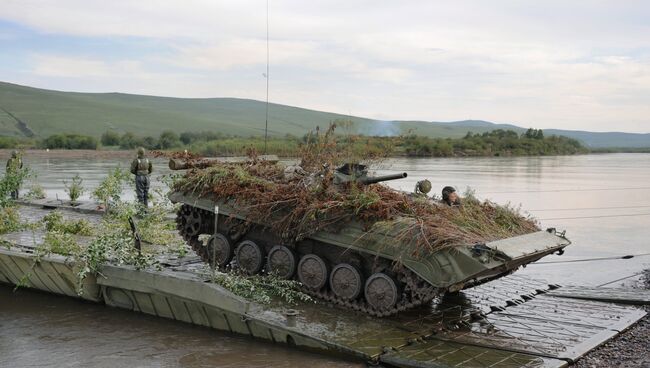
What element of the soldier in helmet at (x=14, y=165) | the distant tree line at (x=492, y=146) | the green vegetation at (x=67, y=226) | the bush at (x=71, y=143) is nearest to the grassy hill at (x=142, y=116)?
the distant tree line at (x=492, y=146)

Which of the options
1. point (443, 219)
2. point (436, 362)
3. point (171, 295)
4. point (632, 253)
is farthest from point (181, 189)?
point (632, 253)

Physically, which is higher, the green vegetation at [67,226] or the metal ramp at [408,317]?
the green vegetation at [67,226]

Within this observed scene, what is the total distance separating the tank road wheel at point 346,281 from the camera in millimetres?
10656

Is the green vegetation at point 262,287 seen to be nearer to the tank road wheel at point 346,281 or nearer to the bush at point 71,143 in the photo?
the tank road wheel at point 346,281

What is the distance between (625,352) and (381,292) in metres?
3.25

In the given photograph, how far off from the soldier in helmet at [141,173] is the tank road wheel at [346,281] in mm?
10399

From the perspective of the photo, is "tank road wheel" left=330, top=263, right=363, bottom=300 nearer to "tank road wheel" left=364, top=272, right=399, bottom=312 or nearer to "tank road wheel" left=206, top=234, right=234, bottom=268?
"tank road wheel" left=364, top=272, right=399, bottom=312

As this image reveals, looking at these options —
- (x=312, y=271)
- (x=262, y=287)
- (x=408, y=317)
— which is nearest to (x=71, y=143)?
(x=262, y=287)

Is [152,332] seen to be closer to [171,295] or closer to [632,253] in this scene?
[171,295]

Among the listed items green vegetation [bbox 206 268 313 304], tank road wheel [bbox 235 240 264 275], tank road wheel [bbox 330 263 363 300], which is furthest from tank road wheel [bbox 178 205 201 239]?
tank road wheel [bbox 330 263 363 300]

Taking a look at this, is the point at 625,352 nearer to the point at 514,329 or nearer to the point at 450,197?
the point at 514,329

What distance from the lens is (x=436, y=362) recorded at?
336 inches

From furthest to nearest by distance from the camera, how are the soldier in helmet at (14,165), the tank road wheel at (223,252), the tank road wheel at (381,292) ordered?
the soldier in helmet at (14,165) < the tank road wheel at (223,252) < the tank road wheel at (381,292)

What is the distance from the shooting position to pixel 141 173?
788 inches
